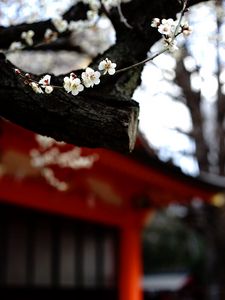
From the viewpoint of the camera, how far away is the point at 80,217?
8.88 meters

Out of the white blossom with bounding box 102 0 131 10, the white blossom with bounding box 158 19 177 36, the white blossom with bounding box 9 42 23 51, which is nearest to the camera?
the white blossom with bounding box 158 19 177 36

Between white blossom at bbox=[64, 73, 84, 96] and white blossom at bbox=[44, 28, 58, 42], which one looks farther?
white blossom at bbox=[44, 28, 58, 42]

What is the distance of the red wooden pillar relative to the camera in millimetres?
9648

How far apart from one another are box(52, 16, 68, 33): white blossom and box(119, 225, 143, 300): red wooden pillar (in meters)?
6.29

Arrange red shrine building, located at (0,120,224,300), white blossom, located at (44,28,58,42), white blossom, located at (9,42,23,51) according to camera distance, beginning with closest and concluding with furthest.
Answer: white blossom, located at (9,42,23,51) < white blossom, located at (44,28,58,42) < red shrine building, located at (0,120,224,300)

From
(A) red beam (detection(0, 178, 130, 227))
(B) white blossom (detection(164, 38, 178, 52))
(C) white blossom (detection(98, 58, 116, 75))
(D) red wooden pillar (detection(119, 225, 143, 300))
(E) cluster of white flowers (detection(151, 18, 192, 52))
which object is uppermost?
(A) red beam (detection(0, 178, 130, 227))

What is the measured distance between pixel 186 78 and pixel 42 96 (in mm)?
8322

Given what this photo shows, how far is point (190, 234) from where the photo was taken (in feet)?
70.6

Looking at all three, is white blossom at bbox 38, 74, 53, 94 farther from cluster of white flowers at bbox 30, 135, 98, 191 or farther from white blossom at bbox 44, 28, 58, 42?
cluster of white flowers at bbox 30, 135, 98, 191

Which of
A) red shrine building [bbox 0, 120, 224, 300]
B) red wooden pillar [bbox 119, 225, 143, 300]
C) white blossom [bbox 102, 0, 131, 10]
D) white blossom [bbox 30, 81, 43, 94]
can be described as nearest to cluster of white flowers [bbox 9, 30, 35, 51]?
white blossom [bbox 102, 0, 131, 10]

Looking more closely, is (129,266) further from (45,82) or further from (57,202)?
(45,82)

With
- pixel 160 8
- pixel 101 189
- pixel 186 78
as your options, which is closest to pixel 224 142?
pixel 186 78

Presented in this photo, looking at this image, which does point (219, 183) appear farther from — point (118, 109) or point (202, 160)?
point (118, 109)

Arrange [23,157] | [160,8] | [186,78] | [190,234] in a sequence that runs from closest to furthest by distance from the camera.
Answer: [160,8], [23,157], [186,78], [190,234]
